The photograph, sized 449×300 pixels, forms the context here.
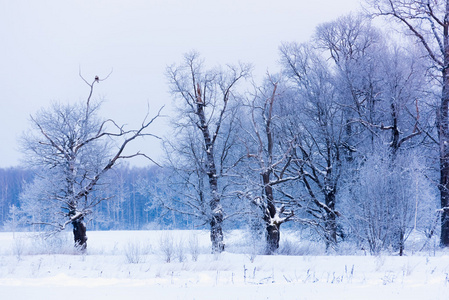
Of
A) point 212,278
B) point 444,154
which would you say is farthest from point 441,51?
point 212,278

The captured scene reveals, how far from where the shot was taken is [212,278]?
31.1 ft

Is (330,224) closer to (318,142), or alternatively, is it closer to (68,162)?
(318,142)

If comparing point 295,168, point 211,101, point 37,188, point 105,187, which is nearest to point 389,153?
point 295,168

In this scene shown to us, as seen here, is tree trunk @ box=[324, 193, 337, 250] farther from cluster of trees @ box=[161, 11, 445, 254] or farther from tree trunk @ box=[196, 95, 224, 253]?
tree trunk @ box=[196, 95, 224, 253]

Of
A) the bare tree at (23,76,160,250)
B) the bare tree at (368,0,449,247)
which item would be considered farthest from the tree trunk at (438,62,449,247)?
the bare tree at (23,76,160,250)

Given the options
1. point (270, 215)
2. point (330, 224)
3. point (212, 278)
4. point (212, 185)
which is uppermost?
point (212, 185)

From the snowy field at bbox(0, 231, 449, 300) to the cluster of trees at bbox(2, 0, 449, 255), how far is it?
4818 millimetres

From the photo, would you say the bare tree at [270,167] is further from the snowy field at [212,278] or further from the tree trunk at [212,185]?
the snowy field at [212,278]

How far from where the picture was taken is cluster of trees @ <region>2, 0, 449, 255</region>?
16.9 meters

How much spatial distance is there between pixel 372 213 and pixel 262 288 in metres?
8.88

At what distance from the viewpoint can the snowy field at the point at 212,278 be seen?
761cm

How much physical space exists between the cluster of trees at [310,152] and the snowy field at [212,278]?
15.8 feet

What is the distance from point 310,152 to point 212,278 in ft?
43.1

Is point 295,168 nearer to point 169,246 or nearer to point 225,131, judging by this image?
point 225,131
